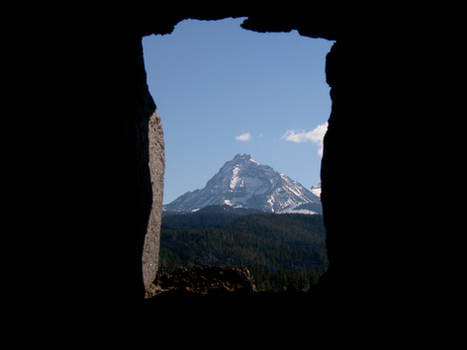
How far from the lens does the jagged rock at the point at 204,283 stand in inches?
365

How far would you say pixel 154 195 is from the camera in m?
9.66

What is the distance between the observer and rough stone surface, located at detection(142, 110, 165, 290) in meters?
9.12

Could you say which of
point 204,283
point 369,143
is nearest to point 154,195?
point 204,283

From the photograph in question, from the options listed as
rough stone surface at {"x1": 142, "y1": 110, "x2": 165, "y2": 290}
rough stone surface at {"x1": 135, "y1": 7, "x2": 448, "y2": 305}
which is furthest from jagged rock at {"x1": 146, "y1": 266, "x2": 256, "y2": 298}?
rough stone surface at {"x1": 135, "y1": 7, "x2": 448, "y2": 305}

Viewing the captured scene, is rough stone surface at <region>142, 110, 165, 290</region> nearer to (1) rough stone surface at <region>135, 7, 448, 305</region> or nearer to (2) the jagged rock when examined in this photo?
(2) the jagged rock

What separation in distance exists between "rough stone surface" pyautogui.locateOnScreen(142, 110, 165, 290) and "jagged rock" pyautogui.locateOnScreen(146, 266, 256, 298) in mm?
406

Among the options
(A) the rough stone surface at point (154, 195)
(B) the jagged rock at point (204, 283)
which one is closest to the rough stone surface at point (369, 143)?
(A) the rough stone surface at point (154, 195)

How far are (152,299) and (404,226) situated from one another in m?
6.06

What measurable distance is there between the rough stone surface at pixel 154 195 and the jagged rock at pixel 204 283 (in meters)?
0.41

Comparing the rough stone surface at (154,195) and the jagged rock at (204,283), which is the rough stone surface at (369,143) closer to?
the rough stone surface at (154,195)

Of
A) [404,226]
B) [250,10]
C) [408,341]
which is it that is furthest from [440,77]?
[250,10]

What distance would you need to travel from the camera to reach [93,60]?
21.9 ft

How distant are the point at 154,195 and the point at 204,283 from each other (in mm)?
3031

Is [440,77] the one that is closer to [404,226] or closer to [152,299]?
[404,226]
